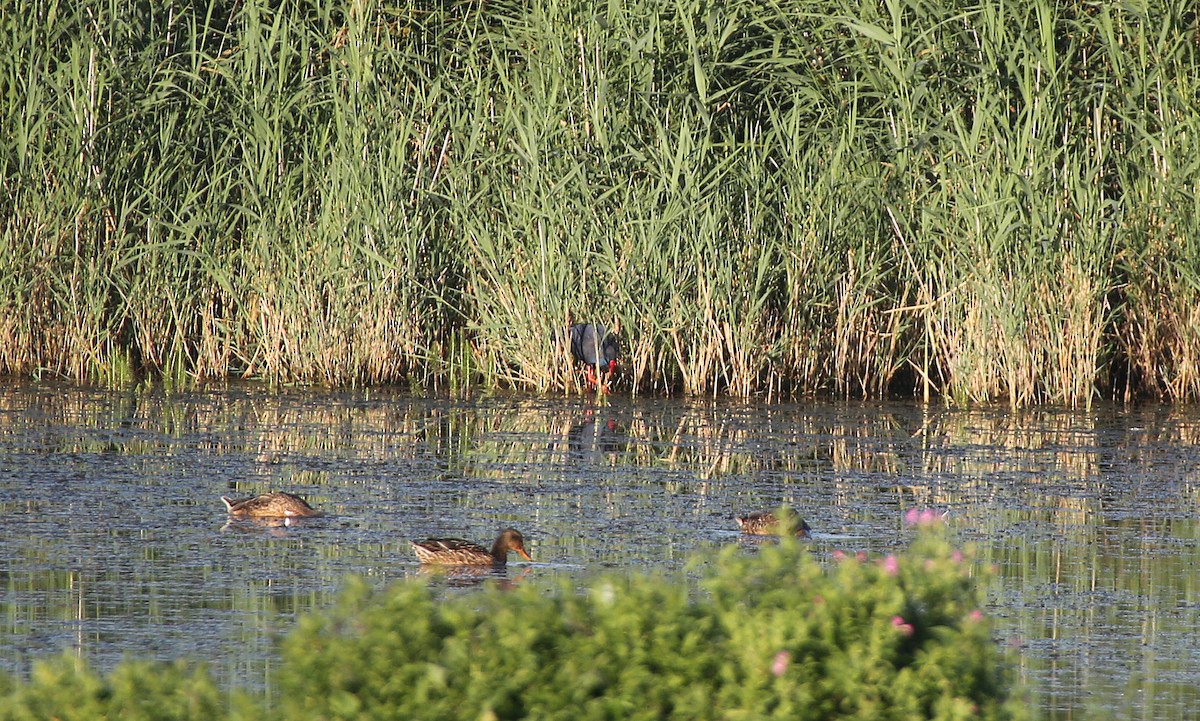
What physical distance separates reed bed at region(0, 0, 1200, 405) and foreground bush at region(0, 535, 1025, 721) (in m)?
7.59

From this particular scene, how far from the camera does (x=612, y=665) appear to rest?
3326mm

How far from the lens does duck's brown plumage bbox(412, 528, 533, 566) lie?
655 cm

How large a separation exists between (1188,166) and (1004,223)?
3.57ft

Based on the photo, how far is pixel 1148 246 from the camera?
11070 millimetres

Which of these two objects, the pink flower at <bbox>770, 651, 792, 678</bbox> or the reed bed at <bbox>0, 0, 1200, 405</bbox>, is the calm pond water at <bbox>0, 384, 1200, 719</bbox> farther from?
the pink flower at <bbox>770, 651, 792, 678</bbox>

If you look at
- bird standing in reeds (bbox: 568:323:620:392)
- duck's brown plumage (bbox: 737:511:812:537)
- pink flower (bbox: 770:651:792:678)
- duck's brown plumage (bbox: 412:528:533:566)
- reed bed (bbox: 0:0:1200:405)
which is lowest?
duck's brown plumage (bbox: 412:528:533:566)

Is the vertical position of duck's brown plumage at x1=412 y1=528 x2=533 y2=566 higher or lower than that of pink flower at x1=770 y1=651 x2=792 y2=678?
lower

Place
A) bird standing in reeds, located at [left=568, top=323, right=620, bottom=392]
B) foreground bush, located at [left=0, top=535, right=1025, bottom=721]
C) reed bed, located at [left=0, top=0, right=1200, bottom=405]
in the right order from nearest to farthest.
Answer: foreground bush, located at [left=0, top=535, right=1025, bottom=721]
reed bed, located at [left=0, top=0, right=1200, bottom=405]
bird standing in reeds, located at [left=568, top=323, right=620, bottom=392]

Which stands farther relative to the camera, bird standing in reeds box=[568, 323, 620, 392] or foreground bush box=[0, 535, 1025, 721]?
bird standing in reeds box=[568, 323, 620, 392]

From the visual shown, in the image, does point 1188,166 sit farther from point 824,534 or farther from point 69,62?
point 69,62

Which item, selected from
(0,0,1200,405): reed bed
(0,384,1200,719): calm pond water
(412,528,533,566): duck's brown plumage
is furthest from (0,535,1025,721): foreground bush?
(0,0,1200,405): reed bed

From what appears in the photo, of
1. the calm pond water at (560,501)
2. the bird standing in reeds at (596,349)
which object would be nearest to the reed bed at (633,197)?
the bird standing in reeds at (596,349)

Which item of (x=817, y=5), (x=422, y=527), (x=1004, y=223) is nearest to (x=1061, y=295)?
(x=1004, y=223)

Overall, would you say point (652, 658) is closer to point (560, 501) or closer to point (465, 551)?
point (465, 551)
